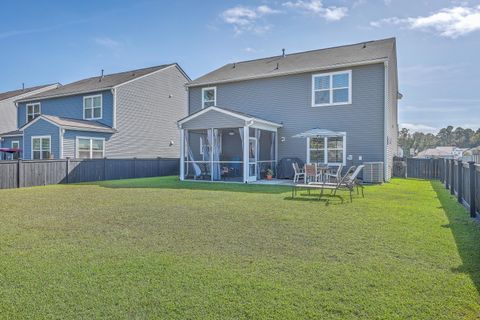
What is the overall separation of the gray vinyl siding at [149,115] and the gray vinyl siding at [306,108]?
4.64 m

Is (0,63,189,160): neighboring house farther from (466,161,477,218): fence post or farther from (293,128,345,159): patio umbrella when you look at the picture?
(466,161,477,218): fence post

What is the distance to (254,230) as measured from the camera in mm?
5406

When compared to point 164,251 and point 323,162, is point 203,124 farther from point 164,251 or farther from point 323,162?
point 164,251

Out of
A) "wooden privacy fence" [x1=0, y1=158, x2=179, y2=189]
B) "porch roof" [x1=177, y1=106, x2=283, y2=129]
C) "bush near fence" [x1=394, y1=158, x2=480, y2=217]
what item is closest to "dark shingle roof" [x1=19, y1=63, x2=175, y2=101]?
"wooden privacy fence" [x1=0, y1=158, x2=179, y2=189]

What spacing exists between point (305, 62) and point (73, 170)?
42.5 feet

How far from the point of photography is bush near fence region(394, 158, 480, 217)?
21.3ft

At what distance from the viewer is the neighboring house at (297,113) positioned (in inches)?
549

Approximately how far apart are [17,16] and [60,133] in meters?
6.64

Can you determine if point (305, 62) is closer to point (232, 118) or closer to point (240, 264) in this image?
point (232, 118)

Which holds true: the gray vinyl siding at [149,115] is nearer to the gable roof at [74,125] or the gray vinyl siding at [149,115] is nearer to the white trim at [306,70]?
the gable roof at [74,125]

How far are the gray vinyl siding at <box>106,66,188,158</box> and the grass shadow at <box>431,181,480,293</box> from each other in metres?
18.0

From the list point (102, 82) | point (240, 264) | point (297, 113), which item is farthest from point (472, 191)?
point (102, 82)

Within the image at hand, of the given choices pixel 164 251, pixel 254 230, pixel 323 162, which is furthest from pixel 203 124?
pixel 164 251

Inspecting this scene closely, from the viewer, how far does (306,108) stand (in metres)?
15.5
